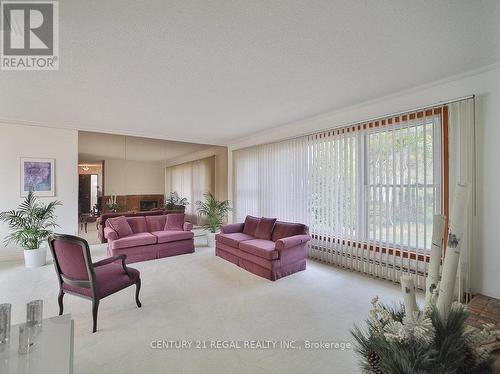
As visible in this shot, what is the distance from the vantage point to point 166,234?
5125 mm

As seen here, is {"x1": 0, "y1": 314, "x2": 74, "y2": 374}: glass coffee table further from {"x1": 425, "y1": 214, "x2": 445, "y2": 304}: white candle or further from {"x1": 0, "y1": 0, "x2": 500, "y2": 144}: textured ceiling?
{"x1": 0, "y1": 0, "x2": 500, "y2": 144}: textured ceiling

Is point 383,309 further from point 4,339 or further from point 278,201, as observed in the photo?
point 278,201

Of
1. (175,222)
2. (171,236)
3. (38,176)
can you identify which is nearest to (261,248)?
(171,236)

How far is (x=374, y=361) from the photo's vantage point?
764mm

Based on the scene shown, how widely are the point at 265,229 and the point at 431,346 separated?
13.8 ft

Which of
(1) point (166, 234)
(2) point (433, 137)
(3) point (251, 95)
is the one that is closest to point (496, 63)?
(2) point (433, 137)

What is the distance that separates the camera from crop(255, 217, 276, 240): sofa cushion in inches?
188

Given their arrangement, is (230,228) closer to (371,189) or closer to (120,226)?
(120,226)

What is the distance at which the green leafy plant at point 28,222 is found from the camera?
449cm

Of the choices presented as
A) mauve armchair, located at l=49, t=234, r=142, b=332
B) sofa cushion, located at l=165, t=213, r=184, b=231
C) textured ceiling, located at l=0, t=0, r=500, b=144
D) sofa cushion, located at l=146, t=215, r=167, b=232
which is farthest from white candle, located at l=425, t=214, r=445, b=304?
sofa cushion, located at l=146, t=215, r=167, b=232

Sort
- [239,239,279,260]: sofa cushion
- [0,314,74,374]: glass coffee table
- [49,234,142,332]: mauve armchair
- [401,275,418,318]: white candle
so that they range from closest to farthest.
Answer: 1. [401,275,418,318]: white candle
2. [0,314,74,374]: glass coffee table
3. [49,234,142,332]: mauve armchair
4. [239,239,279,260]: sofa cushion

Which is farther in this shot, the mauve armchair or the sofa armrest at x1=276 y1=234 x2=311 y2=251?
the sofa armrest at x1=276 y1=234 x2=311 y2=251

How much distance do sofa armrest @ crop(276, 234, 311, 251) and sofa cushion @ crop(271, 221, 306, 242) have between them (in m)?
0.18

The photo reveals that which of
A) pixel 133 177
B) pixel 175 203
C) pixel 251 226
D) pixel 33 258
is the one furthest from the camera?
pixel 175 203
